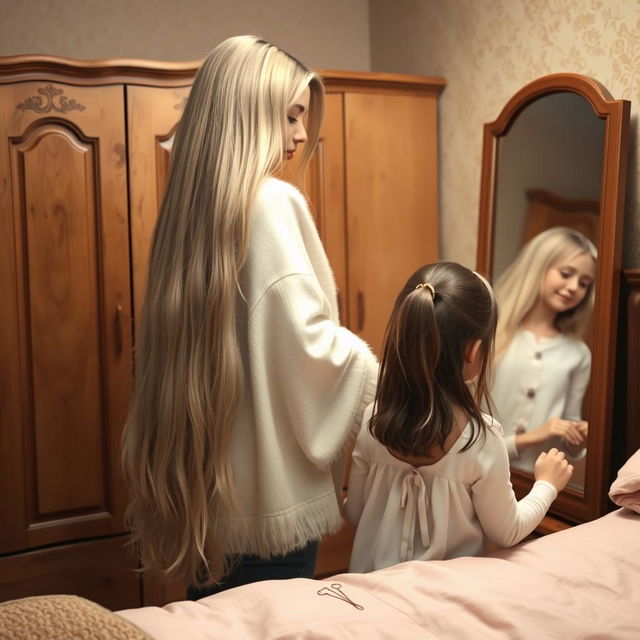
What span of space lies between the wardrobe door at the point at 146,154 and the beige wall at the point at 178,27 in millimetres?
652

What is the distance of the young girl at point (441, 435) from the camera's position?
1.40 metres

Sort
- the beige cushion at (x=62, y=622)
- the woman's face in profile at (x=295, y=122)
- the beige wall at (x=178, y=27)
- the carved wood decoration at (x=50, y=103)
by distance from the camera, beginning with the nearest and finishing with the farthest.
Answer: the beige cushion at (x=62, y=622) < the woman's face in profile at (x=295, y=122) < the carved wood decoration at (x=50, y=103) < the beige wall at (x=178, y=27)

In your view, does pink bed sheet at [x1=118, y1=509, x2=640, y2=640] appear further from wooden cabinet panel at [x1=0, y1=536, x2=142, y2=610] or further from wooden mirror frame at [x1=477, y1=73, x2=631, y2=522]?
wooden cabinet panel at [x1=0, y1=536, x2=142, y2=610]

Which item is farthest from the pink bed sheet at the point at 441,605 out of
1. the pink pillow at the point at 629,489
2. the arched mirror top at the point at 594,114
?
the arched mirror top at the point at 594,114

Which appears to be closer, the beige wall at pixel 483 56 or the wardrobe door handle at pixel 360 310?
the beige wall at pixel 483 56

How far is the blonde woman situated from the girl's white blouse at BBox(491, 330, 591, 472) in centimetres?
73

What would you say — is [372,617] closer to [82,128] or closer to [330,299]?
[330,299]

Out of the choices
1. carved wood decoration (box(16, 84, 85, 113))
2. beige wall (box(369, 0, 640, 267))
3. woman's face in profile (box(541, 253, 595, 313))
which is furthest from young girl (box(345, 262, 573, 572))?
carved wood decoration (box(16, 84, 85, 113))

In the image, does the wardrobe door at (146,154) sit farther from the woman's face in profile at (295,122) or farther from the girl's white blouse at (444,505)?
the girl's white blouse at (444,505)

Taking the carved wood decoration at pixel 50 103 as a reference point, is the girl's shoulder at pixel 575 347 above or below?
below

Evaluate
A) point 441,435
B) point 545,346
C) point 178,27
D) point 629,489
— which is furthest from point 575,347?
point 178,27

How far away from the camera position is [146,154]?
7.91 ft

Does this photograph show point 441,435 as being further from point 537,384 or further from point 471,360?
point 537,384

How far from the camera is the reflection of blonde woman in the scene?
207 centimetres
